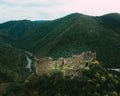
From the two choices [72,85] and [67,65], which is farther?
[67,65]

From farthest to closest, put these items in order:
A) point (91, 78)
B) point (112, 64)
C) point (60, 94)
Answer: point (112, 64) → point (91, 78) → point (60, 94)

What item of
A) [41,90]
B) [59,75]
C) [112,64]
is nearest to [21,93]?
[41,90]

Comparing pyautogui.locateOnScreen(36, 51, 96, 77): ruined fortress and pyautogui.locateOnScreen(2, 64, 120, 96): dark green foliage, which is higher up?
pyautogui.locateOnScreen(36, 51, 96, 77): ruined fortress

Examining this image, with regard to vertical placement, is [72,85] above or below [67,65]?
below

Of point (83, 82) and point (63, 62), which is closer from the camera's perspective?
point (83, 82)

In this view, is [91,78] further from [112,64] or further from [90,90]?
[112,64]

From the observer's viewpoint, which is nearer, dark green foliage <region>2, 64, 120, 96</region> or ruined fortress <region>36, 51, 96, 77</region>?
dark green foliage <region>2, 64, 120, 96</region>

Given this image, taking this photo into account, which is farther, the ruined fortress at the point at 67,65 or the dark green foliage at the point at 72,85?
the ruined fortress at the point at 67,65

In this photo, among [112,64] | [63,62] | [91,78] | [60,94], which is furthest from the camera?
[112,64]
